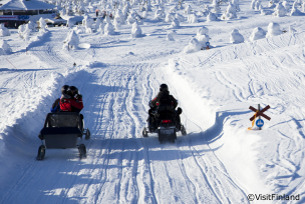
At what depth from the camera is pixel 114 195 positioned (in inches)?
257

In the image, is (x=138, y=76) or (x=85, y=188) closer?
(x=85, y=188)

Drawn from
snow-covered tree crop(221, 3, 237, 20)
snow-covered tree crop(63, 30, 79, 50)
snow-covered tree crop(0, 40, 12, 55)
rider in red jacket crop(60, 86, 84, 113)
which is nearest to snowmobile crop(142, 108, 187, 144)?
rider in red jacket crop(60, 86, 84, 113)

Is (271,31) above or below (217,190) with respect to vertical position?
below

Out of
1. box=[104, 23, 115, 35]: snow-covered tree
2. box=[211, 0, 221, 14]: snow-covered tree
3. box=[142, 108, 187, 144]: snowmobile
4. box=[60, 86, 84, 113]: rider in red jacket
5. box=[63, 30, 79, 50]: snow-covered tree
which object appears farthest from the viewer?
box=[211, 0, 221, 14]: snow-covered tree

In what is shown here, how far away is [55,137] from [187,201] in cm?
364

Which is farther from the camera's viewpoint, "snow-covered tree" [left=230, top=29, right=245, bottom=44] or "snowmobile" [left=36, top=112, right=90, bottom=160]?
"snow-covered tree" [left=230, top=29, right=245, bottom=44]

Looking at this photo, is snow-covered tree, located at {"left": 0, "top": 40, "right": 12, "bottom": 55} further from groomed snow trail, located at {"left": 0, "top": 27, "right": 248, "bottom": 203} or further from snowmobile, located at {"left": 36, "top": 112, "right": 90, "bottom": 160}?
snowmobile, located at {"left": 36, "top": 112, "right": 90, "bottom": 160}

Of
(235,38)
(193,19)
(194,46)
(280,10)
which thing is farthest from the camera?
(193,19)

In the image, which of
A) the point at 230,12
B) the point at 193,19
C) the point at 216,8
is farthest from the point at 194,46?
the point at 216,8

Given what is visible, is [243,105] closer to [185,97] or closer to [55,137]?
[185,97]

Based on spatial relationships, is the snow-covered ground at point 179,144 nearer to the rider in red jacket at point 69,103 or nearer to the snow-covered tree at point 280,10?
the rider in red jacket at point 69,103

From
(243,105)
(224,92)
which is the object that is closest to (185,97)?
(224,92)

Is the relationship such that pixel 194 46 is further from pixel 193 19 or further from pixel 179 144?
pixel 193 19

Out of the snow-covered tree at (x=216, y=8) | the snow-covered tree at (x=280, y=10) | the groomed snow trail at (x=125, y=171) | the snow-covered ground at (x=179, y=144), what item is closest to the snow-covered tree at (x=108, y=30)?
the snow-covered tree at (x=280, y=10)
